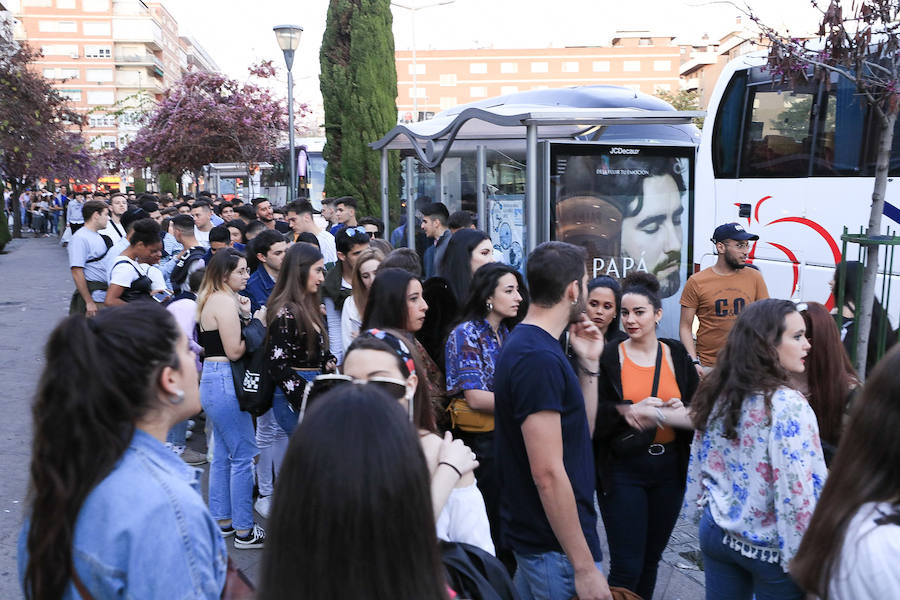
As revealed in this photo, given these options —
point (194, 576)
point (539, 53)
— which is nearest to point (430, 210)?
point (194, 576)

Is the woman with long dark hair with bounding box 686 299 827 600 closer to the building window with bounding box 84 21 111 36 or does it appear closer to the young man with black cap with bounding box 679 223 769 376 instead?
the young man with black cap with bounding box 679 223 769 376

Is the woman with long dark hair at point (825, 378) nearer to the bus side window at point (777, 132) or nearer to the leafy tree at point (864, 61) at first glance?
the leafy tree at point (864, 61)

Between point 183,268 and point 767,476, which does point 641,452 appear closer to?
point 767,476

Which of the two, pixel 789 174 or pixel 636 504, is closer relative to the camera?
pixel 636 504

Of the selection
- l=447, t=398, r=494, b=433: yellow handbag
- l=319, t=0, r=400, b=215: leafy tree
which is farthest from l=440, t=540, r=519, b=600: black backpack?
l=319, t=0, r=400, b=215: leafy tree

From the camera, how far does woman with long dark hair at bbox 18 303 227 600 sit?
1.81 m

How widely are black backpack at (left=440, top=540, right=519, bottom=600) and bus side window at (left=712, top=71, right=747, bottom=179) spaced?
9076 millimetres

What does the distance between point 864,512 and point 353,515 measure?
1.14 meters

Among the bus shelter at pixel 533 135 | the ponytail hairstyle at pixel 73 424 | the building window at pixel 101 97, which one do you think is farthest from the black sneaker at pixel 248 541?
the building window at pixel 101 97

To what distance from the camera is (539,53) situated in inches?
4070

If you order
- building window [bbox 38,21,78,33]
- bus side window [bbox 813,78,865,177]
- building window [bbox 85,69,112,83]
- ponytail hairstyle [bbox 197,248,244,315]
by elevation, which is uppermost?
building window [bbox 38,21,78,33]

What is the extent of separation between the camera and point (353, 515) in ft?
4.79

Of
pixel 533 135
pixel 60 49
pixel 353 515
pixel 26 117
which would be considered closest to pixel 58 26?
pixel 60 49

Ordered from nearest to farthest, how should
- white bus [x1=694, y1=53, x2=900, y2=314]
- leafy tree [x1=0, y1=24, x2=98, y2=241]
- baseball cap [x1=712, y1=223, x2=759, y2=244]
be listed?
1. baseball cap [x1=712, y1=223, x2=759, y2=244]
2. white bus [x1=694, y1=53, x2=900, y2=314]
3. leafy tree [x1=0, y1=24, x2=98, y2=241]
